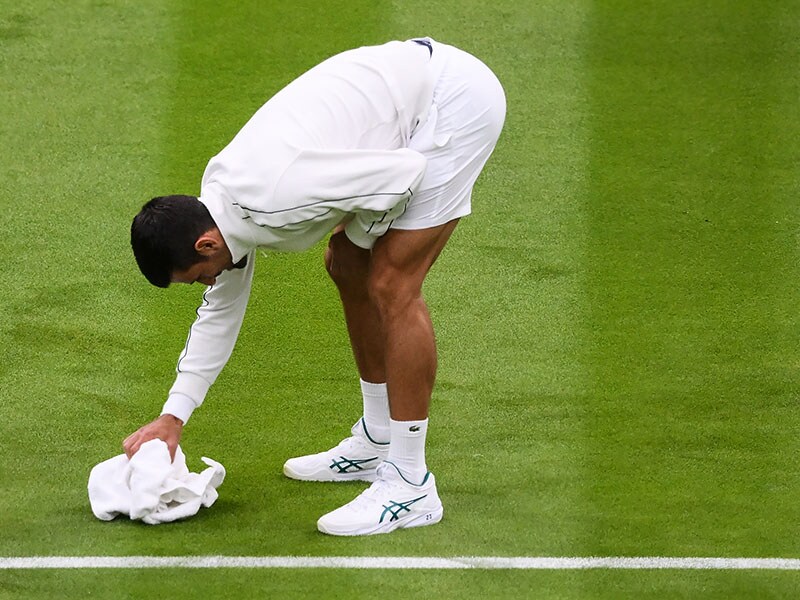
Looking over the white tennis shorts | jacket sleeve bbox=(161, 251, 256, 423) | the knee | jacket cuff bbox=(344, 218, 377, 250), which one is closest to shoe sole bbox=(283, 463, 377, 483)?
jacket sleeve bbox=(161, 251, 256, 423)

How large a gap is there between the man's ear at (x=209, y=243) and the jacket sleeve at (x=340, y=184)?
0.13 m

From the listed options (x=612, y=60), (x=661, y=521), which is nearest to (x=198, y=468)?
(x=661, y=521)

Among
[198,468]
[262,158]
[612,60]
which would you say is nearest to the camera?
[262,158]

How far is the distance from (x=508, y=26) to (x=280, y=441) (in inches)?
148

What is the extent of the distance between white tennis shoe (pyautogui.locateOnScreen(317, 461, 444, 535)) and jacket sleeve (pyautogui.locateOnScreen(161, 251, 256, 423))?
569 mm

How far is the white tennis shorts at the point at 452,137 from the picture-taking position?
4398mm

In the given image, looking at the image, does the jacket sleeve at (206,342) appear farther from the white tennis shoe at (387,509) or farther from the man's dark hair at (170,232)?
the white tennis shoe at (387,509)

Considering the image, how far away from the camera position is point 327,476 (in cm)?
492

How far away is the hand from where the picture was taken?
14.8 feet

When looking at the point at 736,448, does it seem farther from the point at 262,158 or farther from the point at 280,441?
the point at 262,158

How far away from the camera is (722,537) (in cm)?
448

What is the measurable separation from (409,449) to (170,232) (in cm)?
102

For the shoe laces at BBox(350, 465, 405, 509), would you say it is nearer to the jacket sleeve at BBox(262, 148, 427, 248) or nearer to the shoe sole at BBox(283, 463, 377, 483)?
the shoe sole at BBox(283, 463, 377, 483)

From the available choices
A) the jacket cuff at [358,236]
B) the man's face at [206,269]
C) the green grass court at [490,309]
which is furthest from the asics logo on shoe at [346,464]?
the man's face at [206,269]
